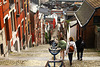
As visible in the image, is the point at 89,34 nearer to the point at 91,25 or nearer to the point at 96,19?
the point at 91,25

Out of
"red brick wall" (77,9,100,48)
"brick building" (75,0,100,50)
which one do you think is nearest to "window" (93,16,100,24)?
"brick building" (75,0,100,50)

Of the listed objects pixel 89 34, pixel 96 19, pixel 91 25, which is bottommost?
pixel 89 34

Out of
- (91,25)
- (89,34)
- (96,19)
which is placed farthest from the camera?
(89,34)

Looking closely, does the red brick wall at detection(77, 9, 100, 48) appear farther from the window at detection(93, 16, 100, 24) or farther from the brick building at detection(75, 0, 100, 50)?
the window at detection(93, 16, 100, 24)

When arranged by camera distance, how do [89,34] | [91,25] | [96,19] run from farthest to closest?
[89,34]
[91,25]
[96,19]

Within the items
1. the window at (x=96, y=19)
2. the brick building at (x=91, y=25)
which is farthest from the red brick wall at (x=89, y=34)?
the window at (x=96, y=19)

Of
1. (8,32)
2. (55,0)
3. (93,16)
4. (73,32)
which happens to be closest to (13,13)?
(8,32)

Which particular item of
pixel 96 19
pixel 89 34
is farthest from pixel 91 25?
pixel 89 34

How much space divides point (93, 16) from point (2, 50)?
1050cm

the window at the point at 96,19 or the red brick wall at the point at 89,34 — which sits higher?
the window at the point at 96,19

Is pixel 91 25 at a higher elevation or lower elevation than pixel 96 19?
lower

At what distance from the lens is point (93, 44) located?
20141mm

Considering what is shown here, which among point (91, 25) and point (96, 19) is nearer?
point (96, 19)

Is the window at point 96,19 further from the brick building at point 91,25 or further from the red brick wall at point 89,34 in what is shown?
the red brick wall at point 89,34
